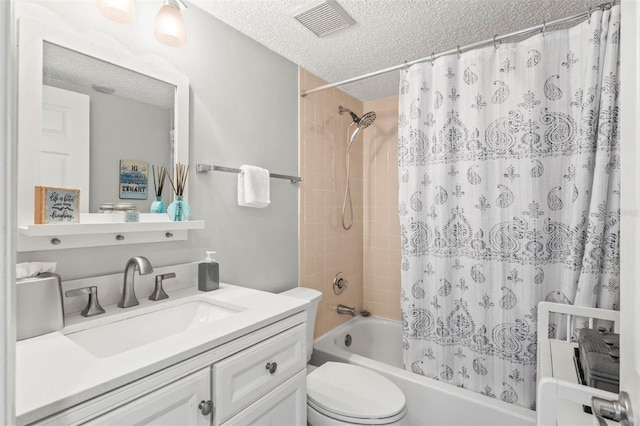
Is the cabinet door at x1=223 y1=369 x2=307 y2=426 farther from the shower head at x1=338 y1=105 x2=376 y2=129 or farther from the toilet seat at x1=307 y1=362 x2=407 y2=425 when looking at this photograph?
the shower head at x1=338 y1=105 x2=376 y2=129

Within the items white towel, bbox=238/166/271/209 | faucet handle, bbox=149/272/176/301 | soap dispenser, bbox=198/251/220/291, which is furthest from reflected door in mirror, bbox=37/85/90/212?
white towel, bbox=238/166/271/209

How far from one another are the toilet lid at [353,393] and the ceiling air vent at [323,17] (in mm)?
1806

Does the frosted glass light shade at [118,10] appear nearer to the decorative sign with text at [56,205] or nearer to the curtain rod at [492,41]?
the decorative sign with text at [56,205]

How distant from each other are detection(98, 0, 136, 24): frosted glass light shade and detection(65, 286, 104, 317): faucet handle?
95 centimetres

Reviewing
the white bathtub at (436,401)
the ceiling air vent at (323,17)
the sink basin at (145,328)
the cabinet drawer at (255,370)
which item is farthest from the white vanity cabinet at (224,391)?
the ceiling air vent at (323,17)

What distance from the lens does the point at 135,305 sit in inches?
47.0

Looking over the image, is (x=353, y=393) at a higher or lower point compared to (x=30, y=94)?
lower

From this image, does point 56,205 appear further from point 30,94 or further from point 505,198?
point 505,198

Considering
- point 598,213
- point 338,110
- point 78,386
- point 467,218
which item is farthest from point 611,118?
point 78,386

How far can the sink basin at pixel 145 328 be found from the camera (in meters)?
1.00

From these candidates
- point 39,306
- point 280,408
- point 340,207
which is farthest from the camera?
point 340,207

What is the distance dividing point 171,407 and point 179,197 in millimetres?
814

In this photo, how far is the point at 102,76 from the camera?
1204 mm

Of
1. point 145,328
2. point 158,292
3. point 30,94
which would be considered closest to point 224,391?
point 145,328
